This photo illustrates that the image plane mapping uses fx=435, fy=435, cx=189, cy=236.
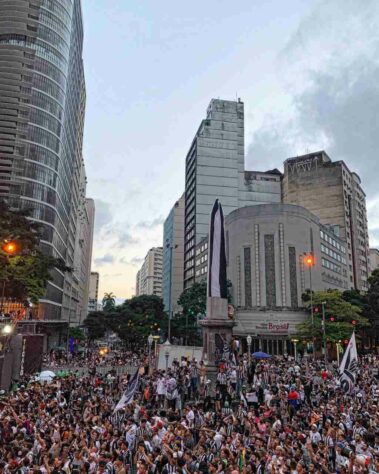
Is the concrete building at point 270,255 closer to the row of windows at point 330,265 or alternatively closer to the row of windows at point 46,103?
the row of windows at point 330,265

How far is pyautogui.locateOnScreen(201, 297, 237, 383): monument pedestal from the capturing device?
32112 millimetres

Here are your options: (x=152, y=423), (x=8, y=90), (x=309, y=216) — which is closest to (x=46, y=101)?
(x=8, y=90)

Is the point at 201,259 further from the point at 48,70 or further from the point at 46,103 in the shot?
the point at 48,70

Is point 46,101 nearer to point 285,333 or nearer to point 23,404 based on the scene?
point 285,333

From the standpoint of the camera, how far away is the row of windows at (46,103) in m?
73.6

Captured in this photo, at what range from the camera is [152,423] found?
16.2 m

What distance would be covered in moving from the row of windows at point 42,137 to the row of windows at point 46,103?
413 centimetres

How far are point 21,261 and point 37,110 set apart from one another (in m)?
41.2

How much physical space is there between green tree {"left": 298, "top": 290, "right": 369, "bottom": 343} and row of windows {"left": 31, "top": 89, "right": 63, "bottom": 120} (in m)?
53.7

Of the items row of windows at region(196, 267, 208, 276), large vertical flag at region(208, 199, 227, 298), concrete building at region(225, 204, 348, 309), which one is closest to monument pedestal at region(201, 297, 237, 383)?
large vertical flag at region(208, 199, 227, 298)

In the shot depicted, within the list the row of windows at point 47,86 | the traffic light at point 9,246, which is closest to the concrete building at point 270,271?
the row of windows at point 47,86

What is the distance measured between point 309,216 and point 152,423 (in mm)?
61511

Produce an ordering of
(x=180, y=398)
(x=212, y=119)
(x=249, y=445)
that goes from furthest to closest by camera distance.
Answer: (x=212, y=119) < (x=180, y=398) < (x=249, y=445)

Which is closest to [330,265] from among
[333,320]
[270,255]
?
[270,255]
